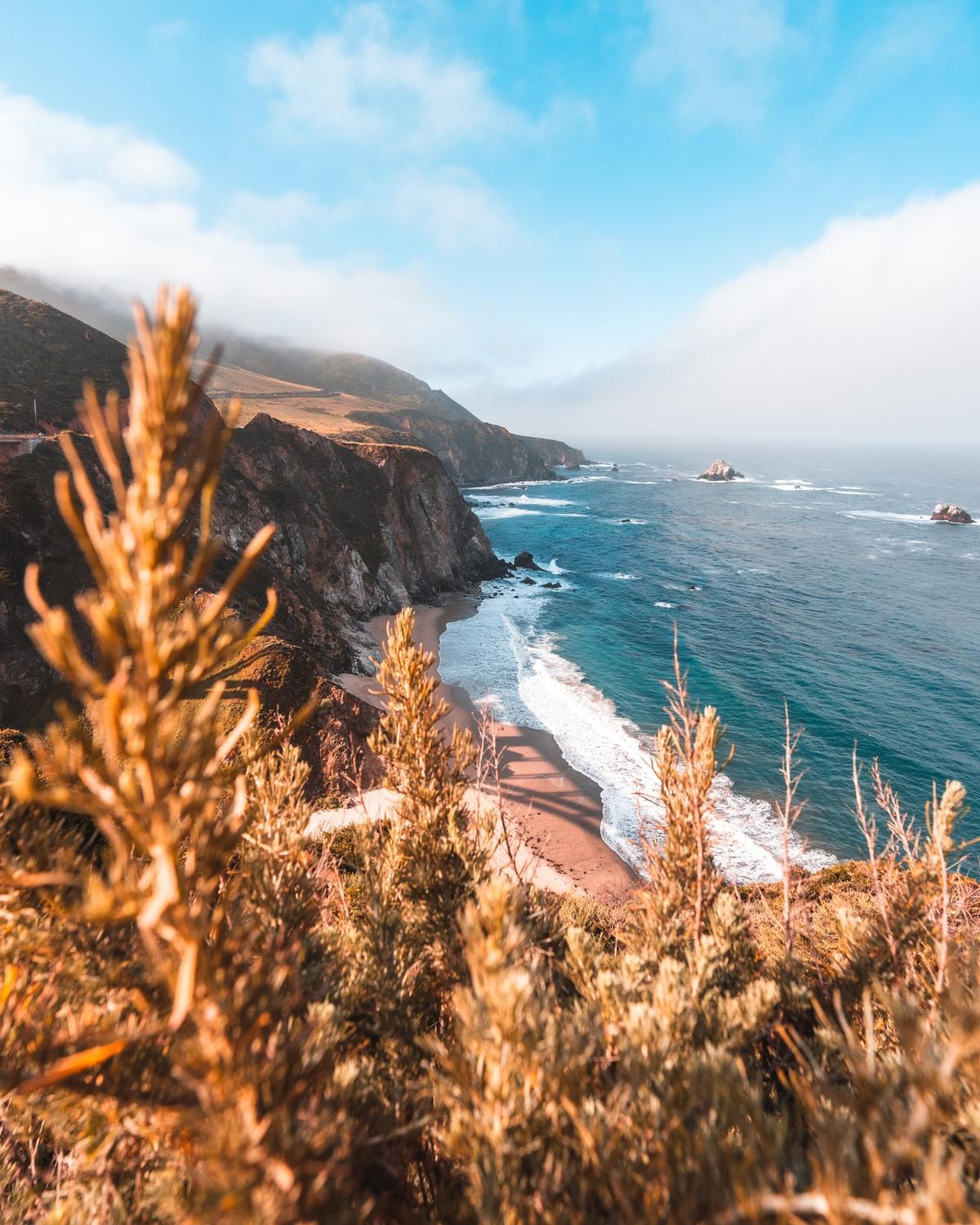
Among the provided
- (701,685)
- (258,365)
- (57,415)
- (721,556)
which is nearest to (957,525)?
(721,556)

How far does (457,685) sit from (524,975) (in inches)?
1408

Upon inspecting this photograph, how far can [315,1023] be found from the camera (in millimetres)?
2484

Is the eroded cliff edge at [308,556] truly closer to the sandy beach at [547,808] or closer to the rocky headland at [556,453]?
the sandy beach at [547,808]

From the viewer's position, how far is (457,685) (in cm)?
3800

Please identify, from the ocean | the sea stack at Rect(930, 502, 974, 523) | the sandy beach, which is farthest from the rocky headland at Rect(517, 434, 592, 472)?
the sandy beach

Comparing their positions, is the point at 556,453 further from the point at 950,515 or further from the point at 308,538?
the point at 308,538

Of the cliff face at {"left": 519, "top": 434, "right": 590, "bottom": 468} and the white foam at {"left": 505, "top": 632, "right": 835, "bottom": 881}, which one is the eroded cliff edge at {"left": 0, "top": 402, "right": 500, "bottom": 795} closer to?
the white foam at {"left": 505, "top": 632, "right": 835, "bottom": 881}

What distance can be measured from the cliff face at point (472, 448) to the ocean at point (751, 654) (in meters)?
48.3

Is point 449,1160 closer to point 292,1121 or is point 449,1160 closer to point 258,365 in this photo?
point 292,1121

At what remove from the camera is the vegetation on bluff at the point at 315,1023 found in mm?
1519

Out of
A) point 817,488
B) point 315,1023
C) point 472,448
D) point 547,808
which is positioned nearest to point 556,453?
point 472,448

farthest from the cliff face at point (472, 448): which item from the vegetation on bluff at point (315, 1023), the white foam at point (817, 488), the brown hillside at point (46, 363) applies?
the vegetation on bluff at point (315, 1023)

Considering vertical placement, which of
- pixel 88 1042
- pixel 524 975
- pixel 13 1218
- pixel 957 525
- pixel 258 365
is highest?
pixel 258 365

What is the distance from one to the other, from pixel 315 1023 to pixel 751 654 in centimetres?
4882
